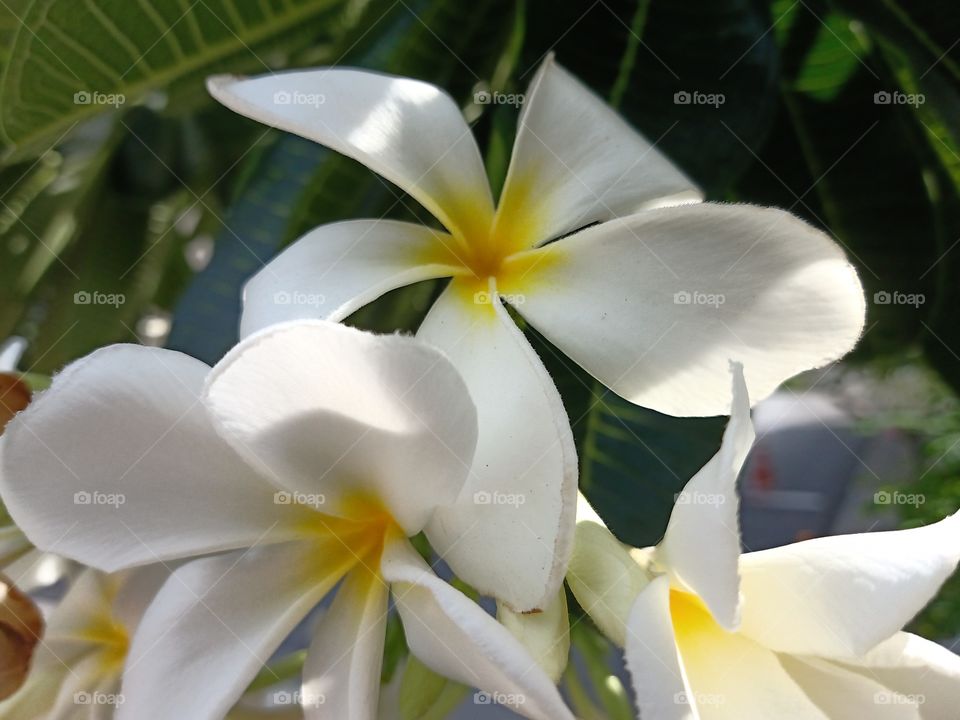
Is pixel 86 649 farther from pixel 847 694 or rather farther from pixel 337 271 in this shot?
pixel 847 694

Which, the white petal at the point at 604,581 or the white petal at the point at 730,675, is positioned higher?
the white petal at the point at 604,581

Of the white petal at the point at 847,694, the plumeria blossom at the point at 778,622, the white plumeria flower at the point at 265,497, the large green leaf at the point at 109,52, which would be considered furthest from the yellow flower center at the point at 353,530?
the large green leaf at the point at 109,52

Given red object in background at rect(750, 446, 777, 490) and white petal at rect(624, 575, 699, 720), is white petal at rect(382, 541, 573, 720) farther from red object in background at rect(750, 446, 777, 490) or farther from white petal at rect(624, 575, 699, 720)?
red object in background at rect(750, 446, 777, 490)

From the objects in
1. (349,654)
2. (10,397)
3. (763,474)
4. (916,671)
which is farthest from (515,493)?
(763,474)

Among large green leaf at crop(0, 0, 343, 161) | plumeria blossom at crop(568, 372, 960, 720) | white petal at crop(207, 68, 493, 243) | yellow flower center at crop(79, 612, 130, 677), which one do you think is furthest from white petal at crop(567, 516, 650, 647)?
large green leaf at crop(0, 0, 343, 161)

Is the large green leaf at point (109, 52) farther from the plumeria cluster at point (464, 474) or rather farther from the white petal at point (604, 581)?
the white petal at point (604, 581)

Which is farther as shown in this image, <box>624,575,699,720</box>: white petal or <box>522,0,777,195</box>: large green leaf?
<box>522,0,777,195</box>: large green leaf

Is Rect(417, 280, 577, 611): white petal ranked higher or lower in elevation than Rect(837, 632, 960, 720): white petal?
higher
